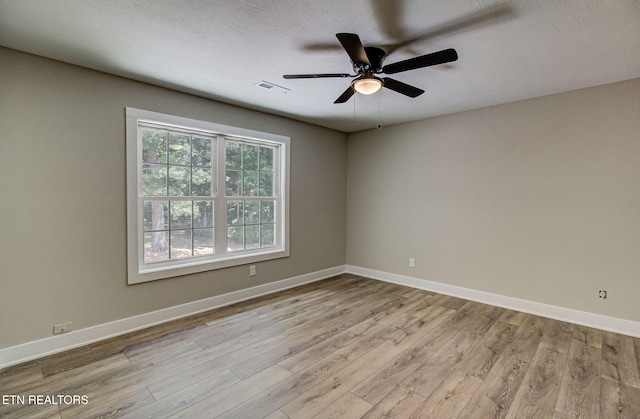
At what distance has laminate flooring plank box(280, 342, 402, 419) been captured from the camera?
1.87 meters

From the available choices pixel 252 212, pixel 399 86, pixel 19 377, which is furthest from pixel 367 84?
pixel 19 377

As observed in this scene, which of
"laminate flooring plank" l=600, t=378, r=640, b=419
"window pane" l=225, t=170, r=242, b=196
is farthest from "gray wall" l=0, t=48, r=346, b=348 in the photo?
"laminate flooring plank" l=600, t=378, r=640, b=419

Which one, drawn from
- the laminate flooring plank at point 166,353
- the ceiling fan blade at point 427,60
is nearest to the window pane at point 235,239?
the laminate flooring plank at point 166,353

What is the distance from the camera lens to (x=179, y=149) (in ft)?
11.1

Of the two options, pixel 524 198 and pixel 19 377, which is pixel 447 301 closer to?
pixel 524 198

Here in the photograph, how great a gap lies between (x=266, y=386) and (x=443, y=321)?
2073mm

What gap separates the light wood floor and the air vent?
2507 millimetres

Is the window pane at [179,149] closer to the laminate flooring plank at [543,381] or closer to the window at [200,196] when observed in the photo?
the window at [200,196]

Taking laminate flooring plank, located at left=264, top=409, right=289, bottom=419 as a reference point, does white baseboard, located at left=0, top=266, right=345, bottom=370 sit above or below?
above

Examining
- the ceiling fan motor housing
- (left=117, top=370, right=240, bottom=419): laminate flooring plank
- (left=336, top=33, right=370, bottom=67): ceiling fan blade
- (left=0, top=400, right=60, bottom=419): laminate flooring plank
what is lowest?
(left=0, top=400, right=60, bottom=419): laminate flooring plank

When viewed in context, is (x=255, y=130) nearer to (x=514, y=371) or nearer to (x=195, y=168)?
(x=195, y=168)

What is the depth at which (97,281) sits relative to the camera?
9.09ft

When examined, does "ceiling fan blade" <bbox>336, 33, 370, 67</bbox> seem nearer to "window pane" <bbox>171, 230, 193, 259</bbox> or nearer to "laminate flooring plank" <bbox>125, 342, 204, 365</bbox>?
"laminate flooring plank" <bbox>125, 342, 204, 365</bbox>

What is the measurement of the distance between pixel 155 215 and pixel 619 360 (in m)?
4.50
